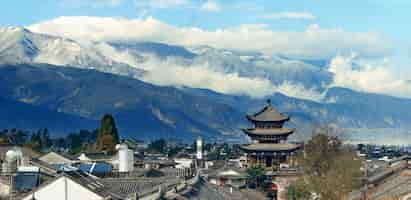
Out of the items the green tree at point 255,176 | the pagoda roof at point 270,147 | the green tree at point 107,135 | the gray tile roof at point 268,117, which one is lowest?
the green tree at point 255,176

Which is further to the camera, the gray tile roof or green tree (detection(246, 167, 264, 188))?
the gray tile roof

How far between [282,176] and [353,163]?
106ft

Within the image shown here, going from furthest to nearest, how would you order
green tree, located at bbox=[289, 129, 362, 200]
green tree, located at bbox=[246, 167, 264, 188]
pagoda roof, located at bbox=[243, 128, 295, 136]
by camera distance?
1. pagoda roof, located at bbox=[243, 128, 295, 136]
2. green tree, located at bbox=[246, 167, 264, 188]
3. green tree, located at bbox=[289, 129, 362, 200]

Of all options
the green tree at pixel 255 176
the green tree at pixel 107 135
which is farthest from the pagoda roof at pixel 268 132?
the green tree at pixel 255 176

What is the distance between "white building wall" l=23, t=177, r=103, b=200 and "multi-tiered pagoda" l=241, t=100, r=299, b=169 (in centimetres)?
9378

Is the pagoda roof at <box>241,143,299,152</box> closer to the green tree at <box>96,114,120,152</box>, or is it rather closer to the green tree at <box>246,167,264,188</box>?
the green tree at <box>96,114,120,152</box>

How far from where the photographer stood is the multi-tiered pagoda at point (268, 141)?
137500 mm

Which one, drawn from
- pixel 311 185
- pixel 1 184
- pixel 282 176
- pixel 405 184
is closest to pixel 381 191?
pixel 405 184

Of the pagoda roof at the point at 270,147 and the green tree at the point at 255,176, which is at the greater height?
the pagoda roof at the point at 270,147

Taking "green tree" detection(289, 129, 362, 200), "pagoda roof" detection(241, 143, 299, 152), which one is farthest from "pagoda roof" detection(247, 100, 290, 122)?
"green tree" detection(289, 129, 362, 200)

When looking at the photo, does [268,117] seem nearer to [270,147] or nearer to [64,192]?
[270,147]

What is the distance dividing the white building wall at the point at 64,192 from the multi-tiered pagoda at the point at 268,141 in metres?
93.8

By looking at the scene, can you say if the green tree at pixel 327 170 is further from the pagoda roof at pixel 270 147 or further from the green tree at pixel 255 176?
the pagoda roof at pixel 270 147

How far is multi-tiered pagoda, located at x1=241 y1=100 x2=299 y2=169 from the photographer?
13750 cm
